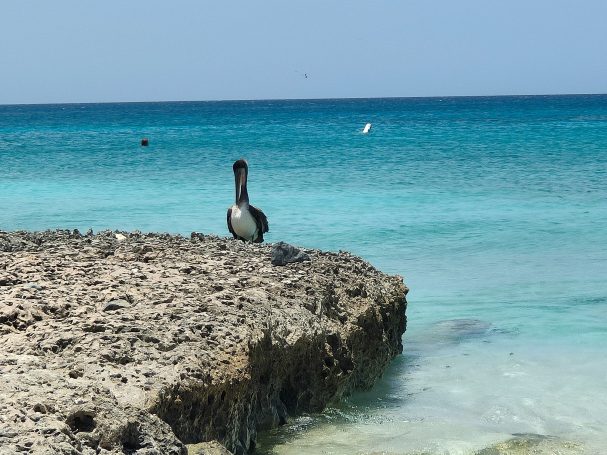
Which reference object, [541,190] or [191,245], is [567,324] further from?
[541,190]

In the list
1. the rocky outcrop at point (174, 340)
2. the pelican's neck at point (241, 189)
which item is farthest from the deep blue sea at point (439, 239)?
the pelican's neck at point (241, 189)

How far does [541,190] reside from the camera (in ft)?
59.6

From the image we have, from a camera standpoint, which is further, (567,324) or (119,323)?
(567,324)

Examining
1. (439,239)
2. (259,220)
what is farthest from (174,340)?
(439,239)

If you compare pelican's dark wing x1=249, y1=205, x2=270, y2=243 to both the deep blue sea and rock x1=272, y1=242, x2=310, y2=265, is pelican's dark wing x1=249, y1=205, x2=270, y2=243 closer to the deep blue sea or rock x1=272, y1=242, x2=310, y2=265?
the deep blue sea

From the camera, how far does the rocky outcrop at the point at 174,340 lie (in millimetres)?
3291

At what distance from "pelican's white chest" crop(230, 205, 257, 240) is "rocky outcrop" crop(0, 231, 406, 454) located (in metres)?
1.79

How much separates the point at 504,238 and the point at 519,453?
317 inches

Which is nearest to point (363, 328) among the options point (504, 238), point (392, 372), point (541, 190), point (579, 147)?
point (392, 372)

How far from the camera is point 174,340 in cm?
426

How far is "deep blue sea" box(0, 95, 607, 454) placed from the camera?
17.7 ft

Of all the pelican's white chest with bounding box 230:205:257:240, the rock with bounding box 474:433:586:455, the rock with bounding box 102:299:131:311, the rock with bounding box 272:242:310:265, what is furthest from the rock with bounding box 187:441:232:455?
the pelican's white chest with bounding box 230:205:257:240

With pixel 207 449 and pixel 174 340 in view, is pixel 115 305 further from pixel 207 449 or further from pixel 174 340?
pixel 207 449

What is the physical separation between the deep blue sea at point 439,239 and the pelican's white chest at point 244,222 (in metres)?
1.66
